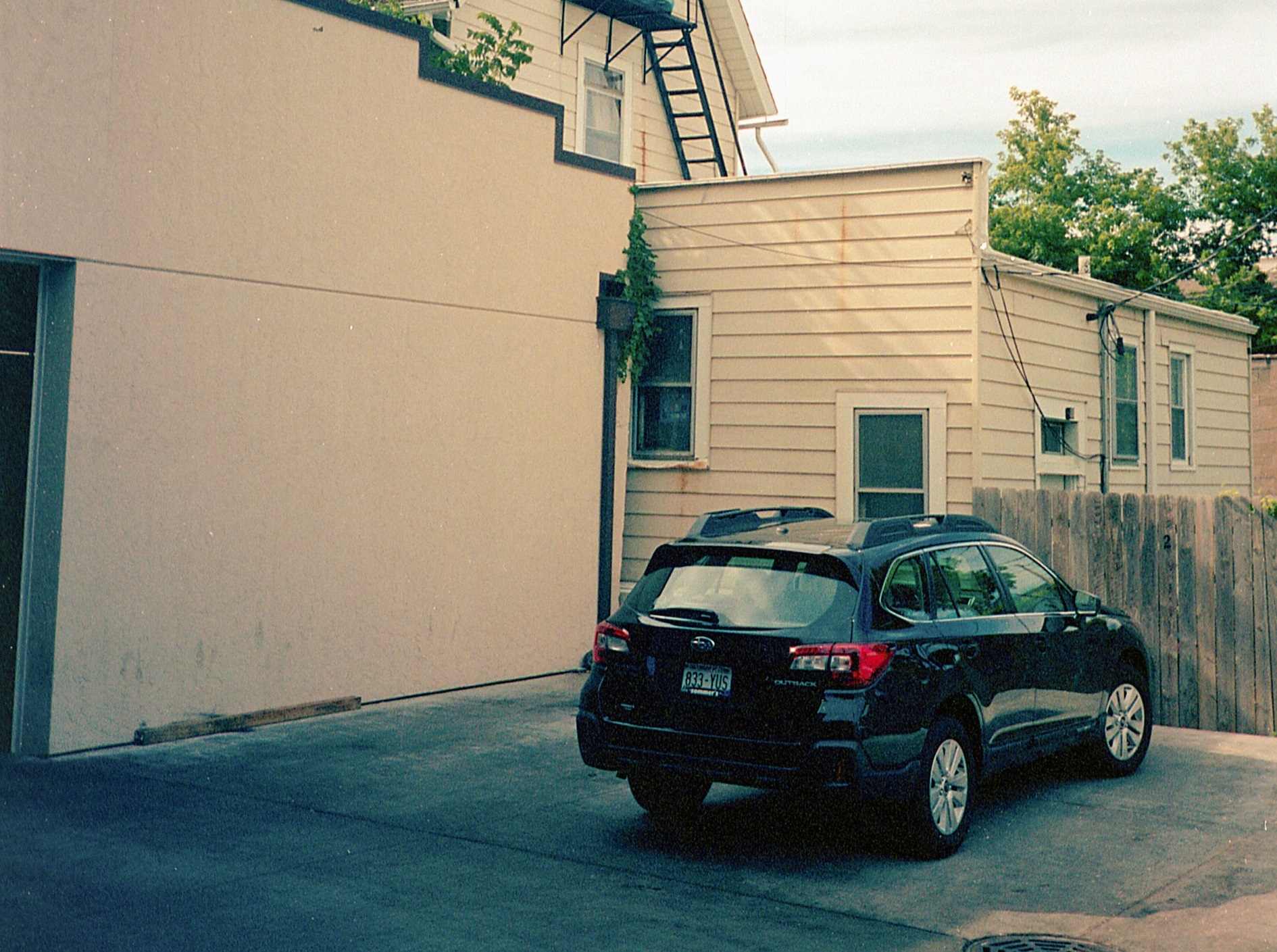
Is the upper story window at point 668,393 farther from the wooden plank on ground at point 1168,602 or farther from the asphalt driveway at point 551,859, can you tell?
the asphalt driveway at point 551,859

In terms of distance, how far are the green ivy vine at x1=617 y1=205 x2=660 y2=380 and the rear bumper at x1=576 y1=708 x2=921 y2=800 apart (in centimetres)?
710

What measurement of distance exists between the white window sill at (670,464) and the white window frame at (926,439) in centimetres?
153

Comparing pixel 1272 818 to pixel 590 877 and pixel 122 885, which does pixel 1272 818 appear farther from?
pixel 122 885

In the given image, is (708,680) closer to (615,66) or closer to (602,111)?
(602,111)

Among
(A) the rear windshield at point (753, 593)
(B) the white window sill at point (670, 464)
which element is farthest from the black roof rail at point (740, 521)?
(B) the white window sill at point (670, 464)

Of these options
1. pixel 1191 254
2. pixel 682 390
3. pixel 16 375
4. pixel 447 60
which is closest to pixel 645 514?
pixel 682 390

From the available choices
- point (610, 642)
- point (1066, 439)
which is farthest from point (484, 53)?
point (610, 642)

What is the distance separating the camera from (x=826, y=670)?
263 inches

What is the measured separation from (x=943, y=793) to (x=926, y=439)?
6.17m

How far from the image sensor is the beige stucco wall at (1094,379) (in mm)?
12938

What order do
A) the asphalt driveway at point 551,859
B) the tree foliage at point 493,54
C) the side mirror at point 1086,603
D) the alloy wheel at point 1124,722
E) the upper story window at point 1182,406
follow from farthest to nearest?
the upper story window at point 1182,406
the tree foliage at point 493,54
the alloy wheel at point 1124,722
the side mirror at point 1086,603
the asphalt driveway at point 551,859

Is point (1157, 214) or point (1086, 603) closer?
point (1086, 603)

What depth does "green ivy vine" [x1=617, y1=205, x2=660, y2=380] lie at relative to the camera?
14.0 meters

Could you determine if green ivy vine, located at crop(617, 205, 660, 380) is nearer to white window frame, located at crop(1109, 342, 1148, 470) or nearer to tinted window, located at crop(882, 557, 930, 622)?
white window frame, located at crop(1109, 342, 1148, 470)
